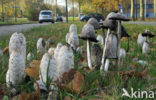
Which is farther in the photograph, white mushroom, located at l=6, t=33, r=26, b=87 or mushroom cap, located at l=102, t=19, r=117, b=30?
mushroom cap, located at l=102, t=19, r=117, b=30

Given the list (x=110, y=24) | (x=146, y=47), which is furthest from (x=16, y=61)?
(x=146, y=47)

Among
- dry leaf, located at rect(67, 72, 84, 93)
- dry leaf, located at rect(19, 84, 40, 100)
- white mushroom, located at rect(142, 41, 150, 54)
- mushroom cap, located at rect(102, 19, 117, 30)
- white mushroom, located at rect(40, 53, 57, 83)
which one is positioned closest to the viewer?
dry leaf, located at rect(19, 84, 40, 100)

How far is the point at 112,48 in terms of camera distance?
1.73m

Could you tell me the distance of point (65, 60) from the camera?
1.48 m

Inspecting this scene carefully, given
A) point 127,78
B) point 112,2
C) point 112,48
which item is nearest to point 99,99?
point 127,78

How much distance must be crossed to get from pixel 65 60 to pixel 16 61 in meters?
0.34

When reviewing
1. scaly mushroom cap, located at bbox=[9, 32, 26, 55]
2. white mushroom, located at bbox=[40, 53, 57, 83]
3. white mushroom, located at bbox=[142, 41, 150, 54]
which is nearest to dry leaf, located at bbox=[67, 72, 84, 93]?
white mushroom, located at bbox=[40, 53, 57, 83]

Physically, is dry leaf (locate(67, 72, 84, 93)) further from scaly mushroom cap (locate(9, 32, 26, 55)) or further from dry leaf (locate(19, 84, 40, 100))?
scaly mushroom cap (locate(9, 32, 26, 55))

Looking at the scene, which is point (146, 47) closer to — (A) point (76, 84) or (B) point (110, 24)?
(B) point (110, 24)

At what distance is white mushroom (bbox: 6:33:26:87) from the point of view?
1329 mm

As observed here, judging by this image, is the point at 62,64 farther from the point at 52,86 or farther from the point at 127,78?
the point at 127,78

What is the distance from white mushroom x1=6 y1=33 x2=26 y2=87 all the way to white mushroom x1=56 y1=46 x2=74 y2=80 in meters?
0.26

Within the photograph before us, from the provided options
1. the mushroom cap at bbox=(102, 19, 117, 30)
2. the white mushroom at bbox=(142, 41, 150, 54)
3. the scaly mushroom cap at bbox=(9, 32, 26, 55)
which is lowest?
the white mushroom at bbox=(142, 41, 150, 54)

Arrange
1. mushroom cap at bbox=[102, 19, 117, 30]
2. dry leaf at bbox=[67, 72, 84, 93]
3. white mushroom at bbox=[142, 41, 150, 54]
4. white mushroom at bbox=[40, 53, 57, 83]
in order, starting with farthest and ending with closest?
white mushroom at bbox=[142, 41, 150, 54] → mushroom cap at bbox=[102, 19, 117, 30] → dry leaf at bbox=[67, 72, 84, 93] → white mushroom at bbox=[40, 53, 57, 83]
